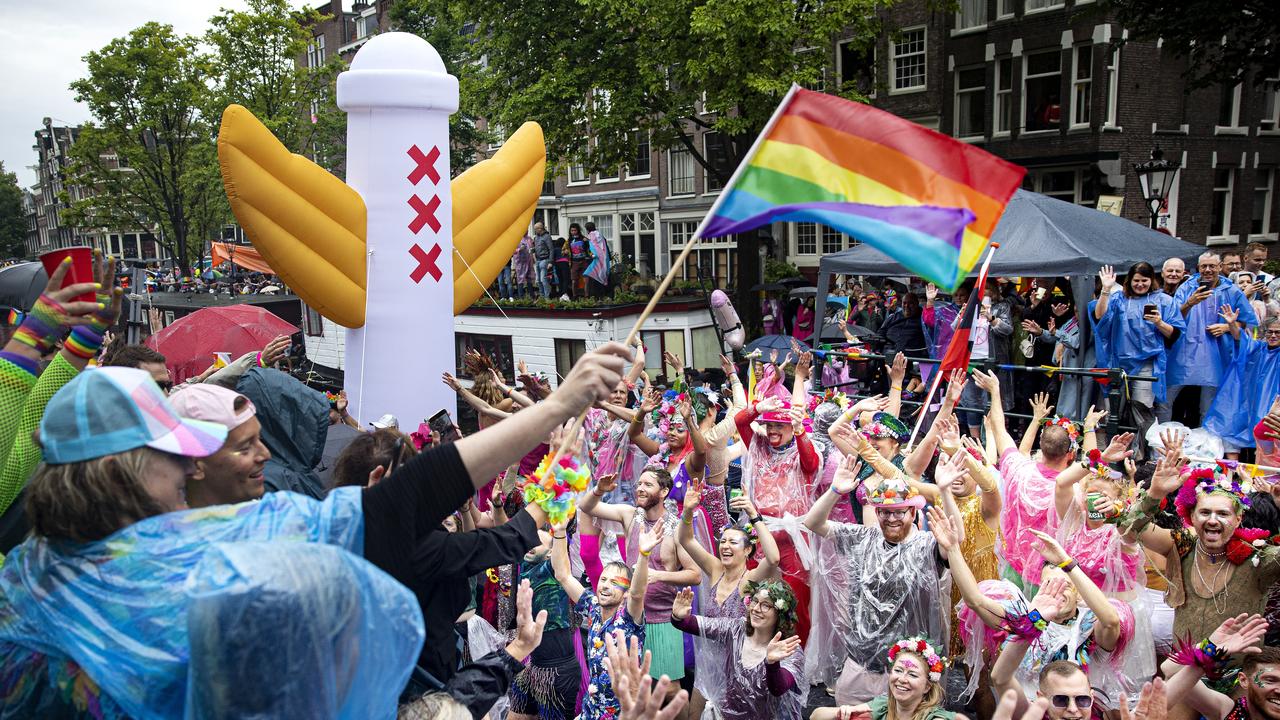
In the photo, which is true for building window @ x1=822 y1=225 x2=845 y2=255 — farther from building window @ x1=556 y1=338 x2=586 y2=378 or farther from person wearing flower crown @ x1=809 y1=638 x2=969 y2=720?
person wearing flower crown @ x1=809 y1=638 x2=969 y2=720

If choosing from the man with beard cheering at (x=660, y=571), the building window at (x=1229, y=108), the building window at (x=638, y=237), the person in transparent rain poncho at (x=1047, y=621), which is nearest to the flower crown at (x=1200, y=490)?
the person in transparent rain poncho at (x=1047, y=621)

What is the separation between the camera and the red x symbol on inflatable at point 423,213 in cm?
684

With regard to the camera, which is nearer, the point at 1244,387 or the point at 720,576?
the point at 720,576

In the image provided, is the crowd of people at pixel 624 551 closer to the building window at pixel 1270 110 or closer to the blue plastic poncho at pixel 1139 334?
the blue plastic poncho at pixel 1139 334

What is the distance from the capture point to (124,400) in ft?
6.19

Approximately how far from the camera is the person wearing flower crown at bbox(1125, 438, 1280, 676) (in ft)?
13.3

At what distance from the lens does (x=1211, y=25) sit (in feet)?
41.1

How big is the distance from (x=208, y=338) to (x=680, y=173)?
2026 centimetres

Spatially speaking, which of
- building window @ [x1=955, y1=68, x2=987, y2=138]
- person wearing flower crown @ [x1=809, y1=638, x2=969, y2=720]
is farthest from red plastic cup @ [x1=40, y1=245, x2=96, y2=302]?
building window @ [x1=955, y1=68, x2=987, y2=138]

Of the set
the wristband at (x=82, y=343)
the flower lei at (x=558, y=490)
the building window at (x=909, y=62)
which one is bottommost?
the flower lei at (x=558, y=490)

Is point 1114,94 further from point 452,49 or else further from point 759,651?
point 759,651

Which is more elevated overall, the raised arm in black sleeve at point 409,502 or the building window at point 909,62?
the building window at point 909,62

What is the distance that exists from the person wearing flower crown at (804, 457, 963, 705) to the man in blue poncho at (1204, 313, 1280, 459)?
4.83 m

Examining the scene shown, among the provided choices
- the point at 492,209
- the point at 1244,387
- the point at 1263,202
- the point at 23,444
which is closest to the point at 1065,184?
the point at 1263,202
